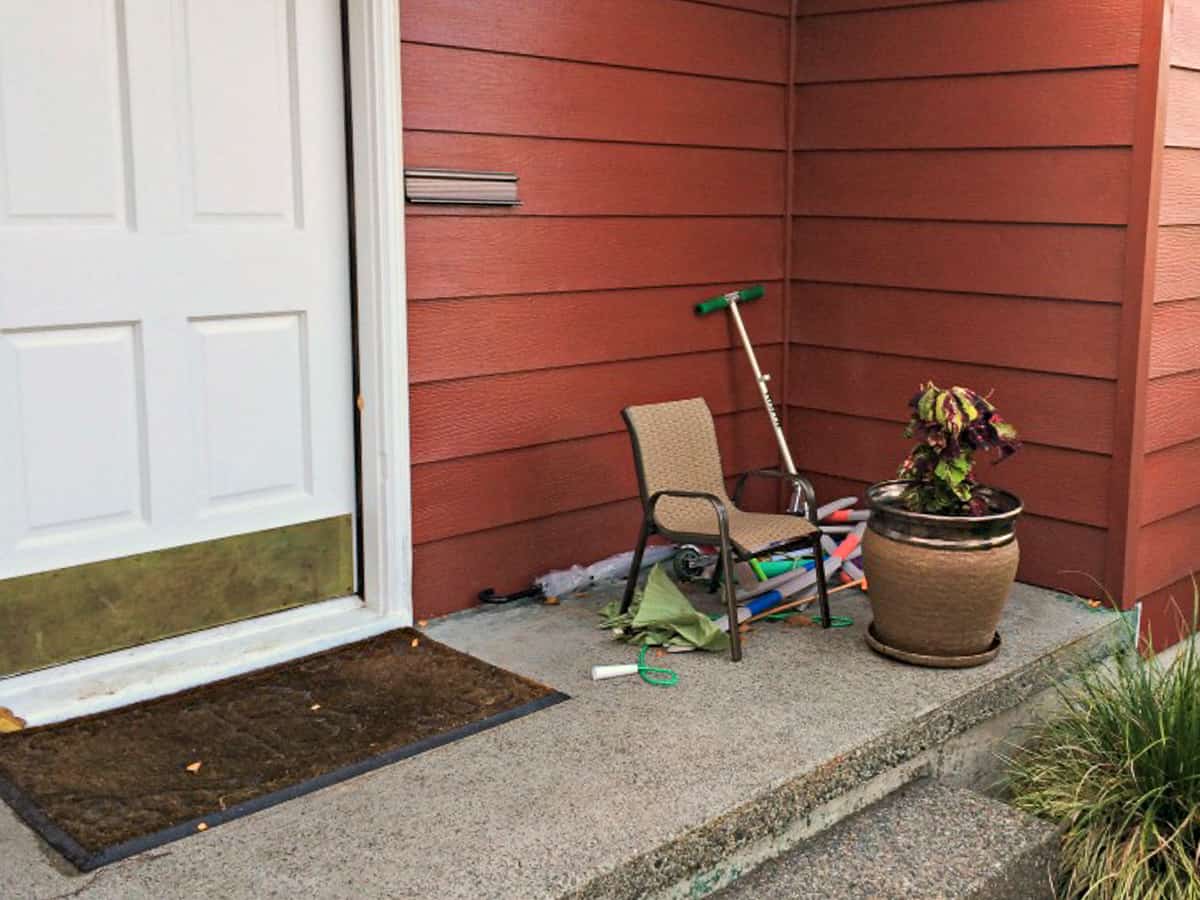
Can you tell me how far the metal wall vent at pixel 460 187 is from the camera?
11.1ft

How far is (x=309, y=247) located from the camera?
334cm

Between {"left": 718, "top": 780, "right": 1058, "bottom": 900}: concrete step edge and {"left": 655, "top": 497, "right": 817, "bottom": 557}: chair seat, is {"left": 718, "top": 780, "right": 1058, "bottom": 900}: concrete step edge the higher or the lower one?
the lower one

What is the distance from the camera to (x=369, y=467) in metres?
3.47

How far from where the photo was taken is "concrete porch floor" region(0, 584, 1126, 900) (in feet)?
7.67

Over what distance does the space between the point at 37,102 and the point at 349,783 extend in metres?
1.54

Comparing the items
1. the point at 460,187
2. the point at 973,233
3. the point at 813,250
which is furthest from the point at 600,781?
the point at 813,250

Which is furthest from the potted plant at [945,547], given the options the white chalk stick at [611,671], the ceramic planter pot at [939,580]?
the white chalk stick at [611,671]

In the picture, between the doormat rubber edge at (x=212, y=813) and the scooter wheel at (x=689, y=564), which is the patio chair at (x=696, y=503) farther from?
the doormat rubber edge at (x=212, y=813)

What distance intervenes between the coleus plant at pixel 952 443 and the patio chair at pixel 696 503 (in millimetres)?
318

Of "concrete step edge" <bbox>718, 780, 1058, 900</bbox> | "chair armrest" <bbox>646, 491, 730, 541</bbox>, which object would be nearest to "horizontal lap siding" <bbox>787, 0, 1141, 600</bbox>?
"chair armrest" <bbox>646, 491, 730, 541</bbox>

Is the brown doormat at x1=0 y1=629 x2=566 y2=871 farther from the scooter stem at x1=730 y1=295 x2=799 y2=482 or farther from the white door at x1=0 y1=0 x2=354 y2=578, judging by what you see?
the scooter stem at x1=730 y1=295 x2=799 y2=482

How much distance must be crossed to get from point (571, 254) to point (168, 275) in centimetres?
119

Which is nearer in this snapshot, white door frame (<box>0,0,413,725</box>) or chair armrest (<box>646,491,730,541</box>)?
white door frame (<box>0,0,413,725</box>)

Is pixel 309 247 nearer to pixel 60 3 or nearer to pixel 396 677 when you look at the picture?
pixel 60 3
